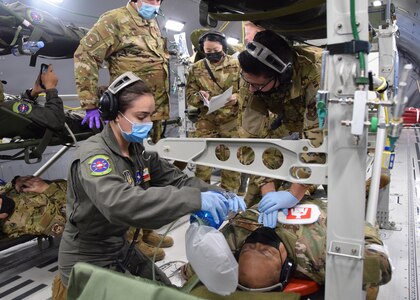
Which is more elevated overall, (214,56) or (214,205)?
A: (214,56)

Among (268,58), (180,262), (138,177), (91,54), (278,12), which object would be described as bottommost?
(180,262)

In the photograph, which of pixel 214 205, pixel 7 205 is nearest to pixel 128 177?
pixel 214 205

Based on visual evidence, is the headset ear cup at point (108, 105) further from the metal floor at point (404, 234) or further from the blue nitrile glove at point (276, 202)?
the metal floor at point (404, 234)

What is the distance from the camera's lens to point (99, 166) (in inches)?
58.7

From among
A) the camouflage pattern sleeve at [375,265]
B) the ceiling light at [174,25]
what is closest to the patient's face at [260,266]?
the camouflage pattern sleeve at [375,265]

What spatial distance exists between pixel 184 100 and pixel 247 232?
110 inches

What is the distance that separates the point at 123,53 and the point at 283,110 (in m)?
1.43

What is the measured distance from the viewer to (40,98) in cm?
320

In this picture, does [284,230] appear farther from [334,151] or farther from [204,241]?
[334,151]

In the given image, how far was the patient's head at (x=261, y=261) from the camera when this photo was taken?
4.99 ft

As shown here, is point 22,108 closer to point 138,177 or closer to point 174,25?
point 138,177

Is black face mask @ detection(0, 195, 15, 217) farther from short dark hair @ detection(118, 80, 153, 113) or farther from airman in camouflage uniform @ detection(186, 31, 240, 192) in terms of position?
airman in camouflage uniform @ detection(186, 31, 240, 192)

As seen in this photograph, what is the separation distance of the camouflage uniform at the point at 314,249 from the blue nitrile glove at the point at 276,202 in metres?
0.17

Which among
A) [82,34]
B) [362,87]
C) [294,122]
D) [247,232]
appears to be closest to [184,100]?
[82,34]
